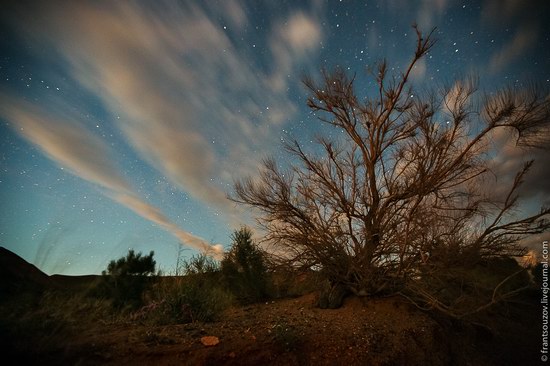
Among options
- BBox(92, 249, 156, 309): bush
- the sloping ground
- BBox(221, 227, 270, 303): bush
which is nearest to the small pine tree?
BBox(92, 249, 156, 309): bush

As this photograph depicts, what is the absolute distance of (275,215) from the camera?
8594 mm

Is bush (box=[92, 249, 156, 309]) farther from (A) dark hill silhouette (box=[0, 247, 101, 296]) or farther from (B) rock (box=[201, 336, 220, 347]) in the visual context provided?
(B) rock (box=[201, 336, 220, 347])

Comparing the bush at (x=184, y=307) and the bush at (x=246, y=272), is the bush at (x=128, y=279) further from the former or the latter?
the bush at (x=184, y=307)

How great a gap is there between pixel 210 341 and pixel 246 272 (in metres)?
5.46

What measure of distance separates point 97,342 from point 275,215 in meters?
5.33

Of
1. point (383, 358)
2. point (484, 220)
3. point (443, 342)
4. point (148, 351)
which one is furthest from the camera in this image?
point (484, 220)

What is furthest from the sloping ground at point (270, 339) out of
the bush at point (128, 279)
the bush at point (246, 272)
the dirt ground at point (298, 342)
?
the bush at point (128, 279)

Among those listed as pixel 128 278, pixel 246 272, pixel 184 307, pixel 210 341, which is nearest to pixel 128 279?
pixel 128 278

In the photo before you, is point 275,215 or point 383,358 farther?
point 275,215

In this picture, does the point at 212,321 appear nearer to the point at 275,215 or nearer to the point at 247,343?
the point at 247,343

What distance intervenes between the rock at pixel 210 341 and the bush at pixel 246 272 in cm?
439

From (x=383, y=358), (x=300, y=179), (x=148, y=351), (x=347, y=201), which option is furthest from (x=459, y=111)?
(x=148, y=351)

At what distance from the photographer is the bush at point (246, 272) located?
30.9ft

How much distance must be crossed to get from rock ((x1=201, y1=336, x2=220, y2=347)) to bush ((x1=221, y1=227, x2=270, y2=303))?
4393 mm
